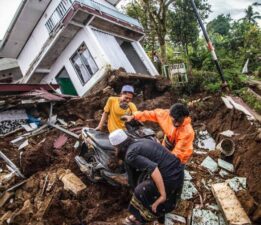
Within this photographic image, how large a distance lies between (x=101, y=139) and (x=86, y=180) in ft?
3.56

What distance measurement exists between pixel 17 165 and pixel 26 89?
4.02 meters

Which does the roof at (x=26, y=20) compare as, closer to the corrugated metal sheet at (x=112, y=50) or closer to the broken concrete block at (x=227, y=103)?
the corrugated metal sheet at (x=112, y=50)

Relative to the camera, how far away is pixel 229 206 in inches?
165

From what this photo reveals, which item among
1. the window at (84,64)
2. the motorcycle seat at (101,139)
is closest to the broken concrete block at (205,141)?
the motorcycle seat at (101,139)

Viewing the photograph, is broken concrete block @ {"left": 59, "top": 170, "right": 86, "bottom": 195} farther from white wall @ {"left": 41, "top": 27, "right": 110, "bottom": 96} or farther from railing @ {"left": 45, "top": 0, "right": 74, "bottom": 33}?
railing @ {"left": 45, "top": 0, "right": 74, "bottom": 33}

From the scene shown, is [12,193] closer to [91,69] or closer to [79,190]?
[79,190]

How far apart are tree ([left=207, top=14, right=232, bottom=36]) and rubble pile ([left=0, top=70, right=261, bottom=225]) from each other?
156ft

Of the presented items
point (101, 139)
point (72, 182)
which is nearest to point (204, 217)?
point (101, 139)

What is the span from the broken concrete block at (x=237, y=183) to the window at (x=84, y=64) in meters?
9.20

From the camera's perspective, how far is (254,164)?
5391mm

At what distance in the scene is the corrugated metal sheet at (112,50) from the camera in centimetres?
1330

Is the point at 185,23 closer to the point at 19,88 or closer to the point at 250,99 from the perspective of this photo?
the point at 250,99

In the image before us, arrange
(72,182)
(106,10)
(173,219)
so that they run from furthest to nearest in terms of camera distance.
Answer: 1. (106,10)
2. (72,182)
3. (173,219)

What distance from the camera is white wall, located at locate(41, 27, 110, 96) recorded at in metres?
12.5
